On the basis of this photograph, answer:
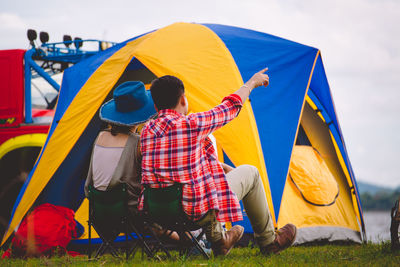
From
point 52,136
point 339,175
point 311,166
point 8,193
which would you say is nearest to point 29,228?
A: point 52,136

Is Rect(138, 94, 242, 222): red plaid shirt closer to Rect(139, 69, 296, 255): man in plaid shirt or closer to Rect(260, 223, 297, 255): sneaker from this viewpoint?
Rect(139, 69, 296, 255): man in plaid shirt

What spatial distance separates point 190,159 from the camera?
8.66 feet

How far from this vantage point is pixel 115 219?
2.86 metres

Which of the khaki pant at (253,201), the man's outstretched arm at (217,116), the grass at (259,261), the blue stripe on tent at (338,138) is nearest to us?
the man's outstretched arm at (217,116)

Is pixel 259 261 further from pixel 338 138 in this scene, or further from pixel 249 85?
pixel 338 138

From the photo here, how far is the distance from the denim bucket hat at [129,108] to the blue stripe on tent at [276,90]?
3.43 ft

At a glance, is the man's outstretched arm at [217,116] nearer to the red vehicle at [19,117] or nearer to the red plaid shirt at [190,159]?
the red plaid shirt at [190,159]

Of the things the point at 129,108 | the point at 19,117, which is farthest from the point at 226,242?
the point at 19,117

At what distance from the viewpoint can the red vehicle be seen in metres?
4.86

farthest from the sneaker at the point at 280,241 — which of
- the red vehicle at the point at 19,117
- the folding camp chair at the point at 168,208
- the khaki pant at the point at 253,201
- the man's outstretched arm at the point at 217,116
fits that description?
the red vehicle at the point at 19,117

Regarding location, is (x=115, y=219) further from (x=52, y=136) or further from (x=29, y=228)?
(x=52, y=136)

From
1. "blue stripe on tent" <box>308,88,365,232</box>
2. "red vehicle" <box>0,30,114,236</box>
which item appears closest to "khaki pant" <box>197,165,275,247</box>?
"blue stripe on tent" <box>308,88,365,232</box>

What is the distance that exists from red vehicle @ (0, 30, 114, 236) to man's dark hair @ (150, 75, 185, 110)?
259cm

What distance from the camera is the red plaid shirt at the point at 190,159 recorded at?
8.58 ft
